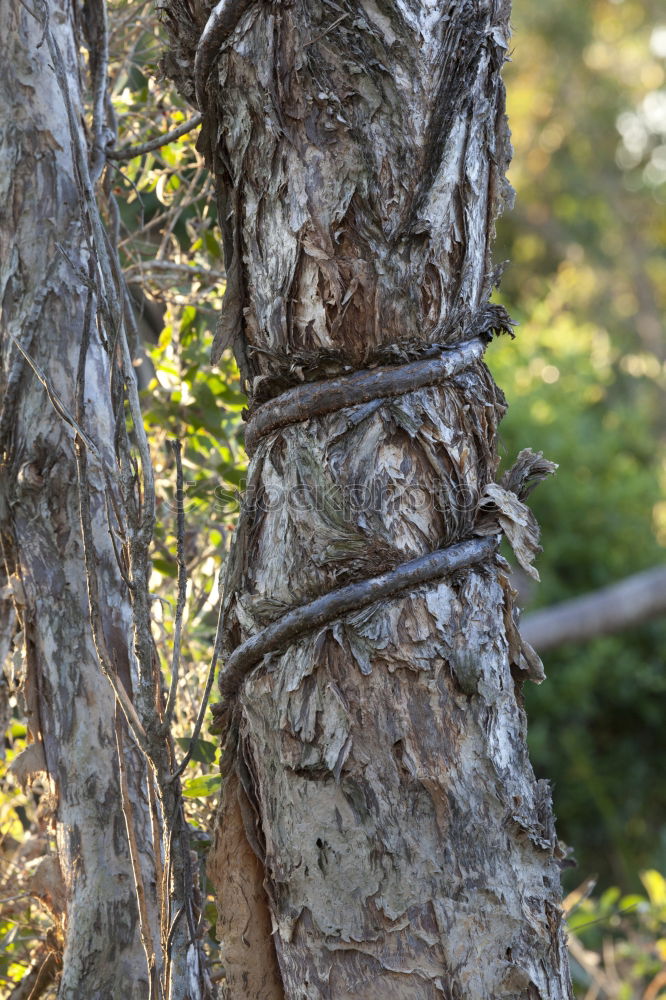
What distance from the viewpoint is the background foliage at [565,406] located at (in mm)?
2205

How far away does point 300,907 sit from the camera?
1.10 m

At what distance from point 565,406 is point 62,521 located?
6.81 meters

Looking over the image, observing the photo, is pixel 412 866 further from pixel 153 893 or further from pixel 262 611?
pixel 153 893

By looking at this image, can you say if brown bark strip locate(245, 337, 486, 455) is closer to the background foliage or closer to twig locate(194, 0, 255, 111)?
twig locate(194, 0, 255, 111)

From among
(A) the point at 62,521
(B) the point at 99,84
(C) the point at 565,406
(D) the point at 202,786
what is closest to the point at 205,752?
(D) the point at 202,786

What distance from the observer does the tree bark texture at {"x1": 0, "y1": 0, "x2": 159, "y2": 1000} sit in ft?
4.85

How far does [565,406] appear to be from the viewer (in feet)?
26.2

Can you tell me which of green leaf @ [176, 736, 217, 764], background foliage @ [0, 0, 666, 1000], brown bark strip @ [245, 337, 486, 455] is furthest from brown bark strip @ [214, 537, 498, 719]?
green leaf @ [176, 736, 217, 764]

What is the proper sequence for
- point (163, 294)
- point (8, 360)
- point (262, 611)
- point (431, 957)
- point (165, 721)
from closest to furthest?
1. point (431, 957)
2. point (262, 611)
3. point (165, 721)
4. point (8, 360)
5. point (163, 294)

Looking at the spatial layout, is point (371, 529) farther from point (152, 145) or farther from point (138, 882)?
point (152, 145)

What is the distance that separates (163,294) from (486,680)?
1.44 metres

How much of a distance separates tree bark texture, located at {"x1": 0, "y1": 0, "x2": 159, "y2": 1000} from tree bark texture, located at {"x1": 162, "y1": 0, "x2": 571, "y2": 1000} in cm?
36

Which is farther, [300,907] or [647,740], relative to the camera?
[647,740]

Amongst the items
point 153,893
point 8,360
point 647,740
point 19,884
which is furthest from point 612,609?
point 647,740
